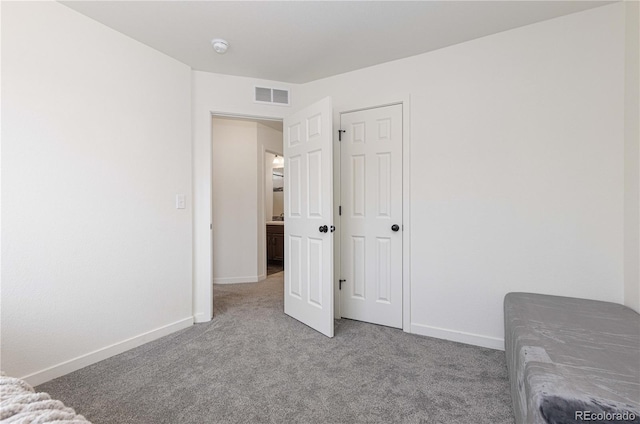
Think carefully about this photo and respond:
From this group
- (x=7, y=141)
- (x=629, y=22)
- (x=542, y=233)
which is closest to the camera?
(x=7, y=141)

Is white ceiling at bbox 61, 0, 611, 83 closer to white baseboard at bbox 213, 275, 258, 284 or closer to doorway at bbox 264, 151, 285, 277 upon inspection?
white baseboard at bbox 213, 275, 258, 284

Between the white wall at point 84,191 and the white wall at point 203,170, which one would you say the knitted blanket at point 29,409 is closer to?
the white wall at point 84,191

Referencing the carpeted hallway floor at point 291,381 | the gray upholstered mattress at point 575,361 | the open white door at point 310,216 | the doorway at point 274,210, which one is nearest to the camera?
the gray upholstered mattress at point 575,361

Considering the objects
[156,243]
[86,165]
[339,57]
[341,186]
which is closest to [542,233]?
[341,186]

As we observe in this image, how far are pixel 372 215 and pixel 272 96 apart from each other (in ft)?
5.19

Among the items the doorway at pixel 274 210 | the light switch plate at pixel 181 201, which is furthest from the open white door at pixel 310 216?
the doorway at pixel 274 210

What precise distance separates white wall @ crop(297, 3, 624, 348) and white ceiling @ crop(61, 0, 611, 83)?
6.7 inches

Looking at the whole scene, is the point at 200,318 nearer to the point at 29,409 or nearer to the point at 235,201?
the point at 235,201

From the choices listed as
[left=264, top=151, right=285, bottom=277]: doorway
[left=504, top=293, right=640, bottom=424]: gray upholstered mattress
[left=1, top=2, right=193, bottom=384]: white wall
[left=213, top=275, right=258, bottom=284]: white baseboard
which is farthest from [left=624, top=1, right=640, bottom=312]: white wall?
[left=264, top=151, right=285, bottom=277]: doorway

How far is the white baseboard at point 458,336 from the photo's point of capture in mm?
2178

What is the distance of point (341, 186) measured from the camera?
2793 mm

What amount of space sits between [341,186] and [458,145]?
1066mm

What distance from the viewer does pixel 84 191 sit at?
1.95 metres

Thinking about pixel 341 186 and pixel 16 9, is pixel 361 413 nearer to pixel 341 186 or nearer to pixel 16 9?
pixel 341 186
